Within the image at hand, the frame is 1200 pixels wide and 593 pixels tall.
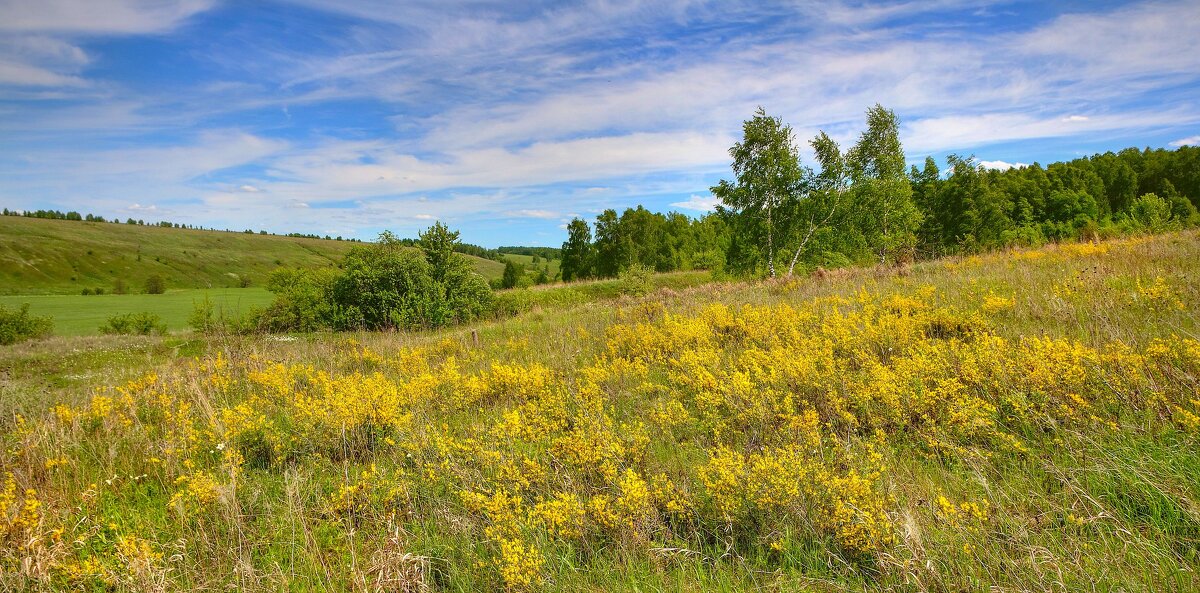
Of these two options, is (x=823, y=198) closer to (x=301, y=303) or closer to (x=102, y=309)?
(x=301, y=303)

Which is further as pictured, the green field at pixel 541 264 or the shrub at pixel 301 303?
the green field at pixel 541 264

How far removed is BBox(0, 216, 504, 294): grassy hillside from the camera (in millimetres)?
70188

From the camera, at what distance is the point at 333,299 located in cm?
1598

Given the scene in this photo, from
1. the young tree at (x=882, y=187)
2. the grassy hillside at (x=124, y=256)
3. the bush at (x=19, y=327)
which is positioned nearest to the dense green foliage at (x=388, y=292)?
the bush at (x=19, y=327)

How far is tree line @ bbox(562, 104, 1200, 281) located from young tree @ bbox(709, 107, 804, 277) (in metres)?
0.04

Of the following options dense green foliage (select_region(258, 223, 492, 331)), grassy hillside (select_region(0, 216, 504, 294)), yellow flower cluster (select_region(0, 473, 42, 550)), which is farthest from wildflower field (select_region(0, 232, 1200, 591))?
grassy hillside (select_region(0, 216, 504, 294))

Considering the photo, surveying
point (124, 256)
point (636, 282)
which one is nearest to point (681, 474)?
point (636, 282)

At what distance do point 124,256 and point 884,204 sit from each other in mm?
117672

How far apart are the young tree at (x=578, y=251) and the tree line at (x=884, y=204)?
9.18 feet

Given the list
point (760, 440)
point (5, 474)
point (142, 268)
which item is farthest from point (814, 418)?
point (142, 268)

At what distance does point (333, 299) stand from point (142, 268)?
9969 cm

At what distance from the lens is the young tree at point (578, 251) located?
2322 inches

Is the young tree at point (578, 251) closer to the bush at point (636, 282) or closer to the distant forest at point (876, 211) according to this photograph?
the distant forest at point (876, 211)

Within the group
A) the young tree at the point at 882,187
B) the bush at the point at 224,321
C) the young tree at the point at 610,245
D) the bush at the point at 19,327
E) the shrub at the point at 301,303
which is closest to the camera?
the bush at the point at 224,321
